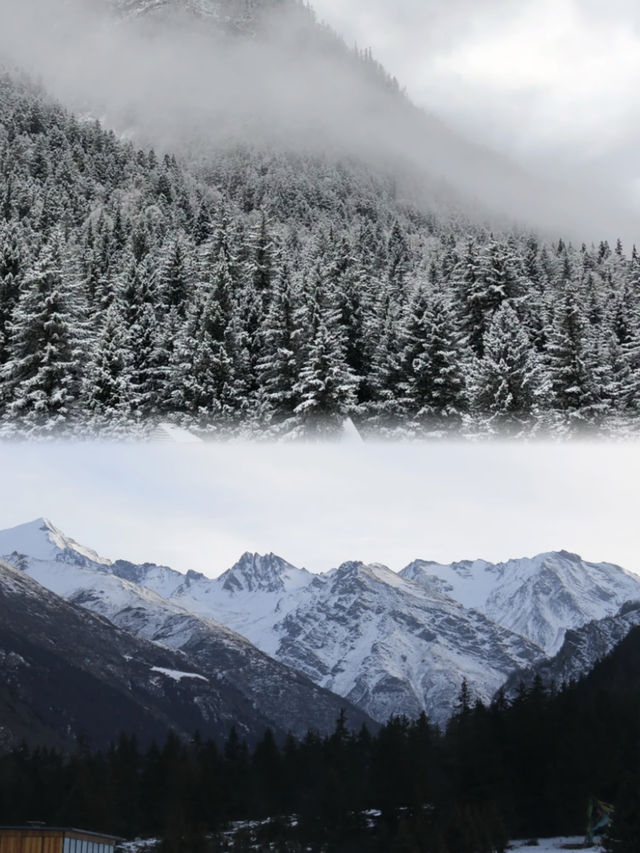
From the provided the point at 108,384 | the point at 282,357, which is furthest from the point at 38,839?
the point at 282,357

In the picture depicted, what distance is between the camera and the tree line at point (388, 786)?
68875 millimetres

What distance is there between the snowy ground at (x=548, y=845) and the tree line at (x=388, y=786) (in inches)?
70.5

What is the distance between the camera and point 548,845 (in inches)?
2472

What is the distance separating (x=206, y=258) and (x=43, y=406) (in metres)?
32.7

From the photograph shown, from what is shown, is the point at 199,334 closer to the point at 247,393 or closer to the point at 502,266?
the point at 247,393

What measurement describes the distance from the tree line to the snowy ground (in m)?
1.79

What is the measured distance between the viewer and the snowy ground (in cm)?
5950

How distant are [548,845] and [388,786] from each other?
A: 19149 mm

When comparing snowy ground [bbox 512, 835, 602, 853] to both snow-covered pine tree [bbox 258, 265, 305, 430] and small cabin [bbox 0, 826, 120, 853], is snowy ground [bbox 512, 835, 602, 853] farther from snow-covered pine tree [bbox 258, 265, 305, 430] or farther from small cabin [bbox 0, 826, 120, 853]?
snow-covered pine tree [bbox 258, 265, 305, 430]

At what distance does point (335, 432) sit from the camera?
57.1 meters

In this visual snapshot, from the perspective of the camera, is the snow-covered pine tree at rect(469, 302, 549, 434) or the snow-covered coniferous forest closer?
the snow-covered pine tree at rect(469, 302, 549, 434)

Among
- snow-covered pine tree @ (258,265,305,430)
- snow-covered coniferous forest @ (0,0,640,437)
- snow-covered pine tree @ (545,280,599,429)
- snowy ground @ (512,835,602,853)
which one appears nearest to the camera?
snow-covered coniferous forest @ (0,0,640,437)

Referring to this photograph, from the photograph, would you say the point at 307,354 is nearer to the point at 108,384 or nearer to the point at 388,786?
the point at 108,384

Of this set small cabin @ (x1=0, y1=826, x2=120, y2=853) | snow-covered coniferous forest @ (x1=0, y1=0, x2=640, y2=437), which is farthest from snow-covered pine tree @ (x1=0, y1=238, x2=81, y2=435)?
small cabin @ (x1=0, y1=826, x2=120, y2=853)
